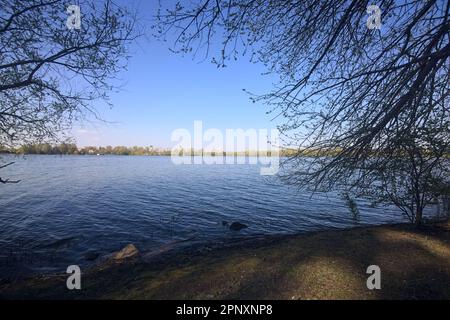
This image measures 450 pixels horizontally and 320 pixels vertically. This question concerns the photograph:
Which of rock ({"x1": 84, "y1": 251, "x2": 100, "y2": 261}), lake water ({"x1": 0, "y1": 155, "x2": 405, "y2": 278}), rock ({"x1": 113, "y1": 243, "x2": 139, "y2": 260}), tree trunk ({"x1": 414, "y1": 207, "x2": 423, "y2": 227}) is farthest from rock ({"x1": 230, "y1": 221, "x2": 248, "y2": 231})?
tree trunk ({"x1": 414, "y1": 207, "x2": 423, "y2": 227})

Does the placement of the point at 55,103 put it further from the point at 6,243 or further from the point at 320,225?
the point at 320,225

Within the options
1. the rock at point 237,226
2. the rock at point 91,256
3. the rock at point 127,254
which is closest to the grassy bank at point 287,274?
the rock at point 127,254

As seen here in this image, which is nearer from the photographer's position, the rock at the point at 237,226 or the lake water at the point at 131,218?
the lake water at the point at 131,218

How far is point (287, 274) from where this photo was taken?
738 cm

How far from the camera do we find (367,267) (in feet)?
25.3

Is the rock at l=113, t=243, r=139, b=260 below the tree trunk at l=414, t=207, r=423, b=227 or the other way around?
below

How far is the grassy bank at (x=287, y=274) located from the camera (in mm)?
6543

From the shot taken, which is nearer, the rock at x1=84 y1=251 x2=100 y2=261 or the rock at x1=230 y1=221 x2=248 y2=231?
the rock at x1=84 y1=251 x2=100 y2=261

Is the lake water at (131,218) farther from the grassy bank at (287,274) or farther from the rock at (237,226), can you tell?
the grassy bank at (287,274)

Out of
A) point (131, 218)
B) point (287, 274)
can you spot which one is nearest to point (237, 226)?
point (131, 218)

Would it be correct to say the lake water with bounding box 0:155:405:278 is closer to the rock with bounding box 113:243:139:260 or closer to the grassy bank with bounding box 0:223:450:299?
the rock with bounding box 113:243:139:260

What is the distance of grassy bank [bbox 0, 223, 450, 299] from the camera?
6543 mm

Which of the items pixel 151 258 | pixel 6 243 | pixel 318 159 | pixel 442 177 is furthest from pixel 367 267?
pixel 6 243

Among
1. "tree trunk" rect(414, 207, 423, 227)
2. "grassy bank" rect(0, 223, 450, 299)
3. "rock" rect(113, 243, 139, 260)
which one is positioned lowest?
"rock" rect(113, 243, 139, 260)
